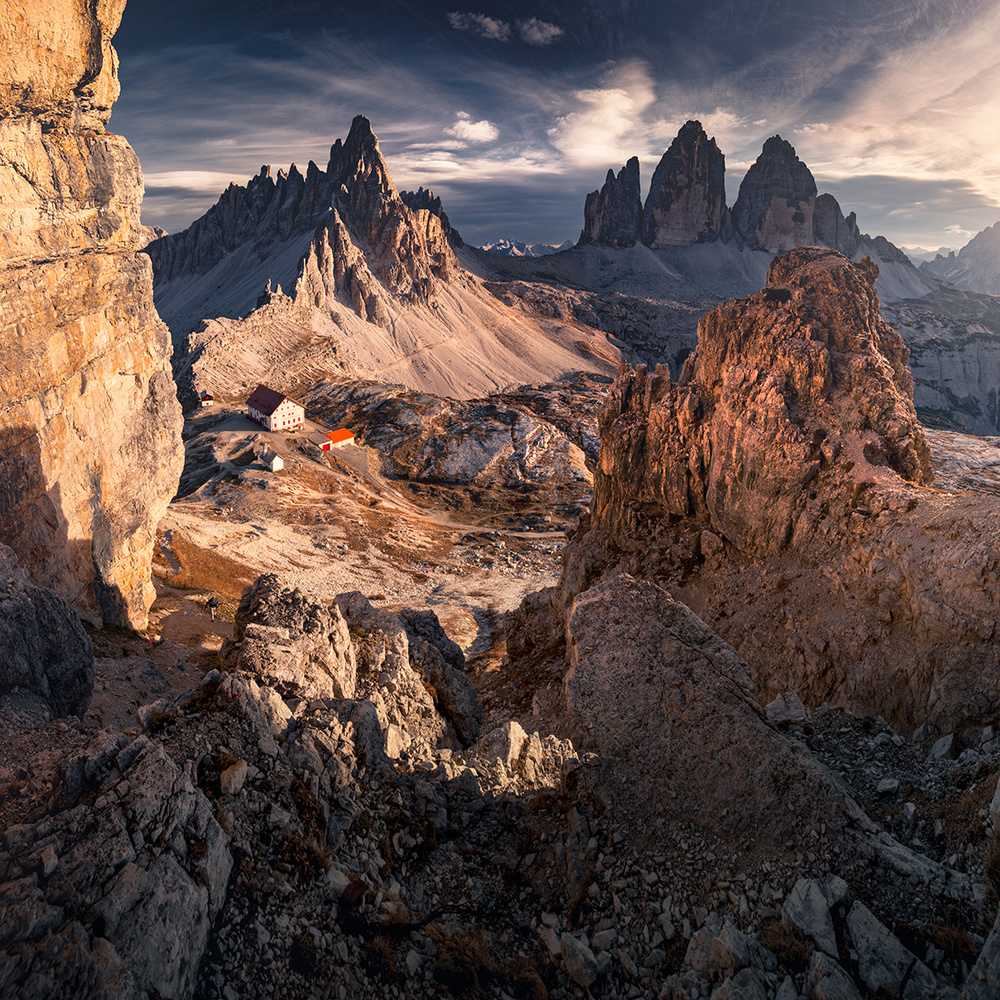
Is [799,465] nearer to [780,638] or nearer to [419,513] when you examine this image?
[780,638]

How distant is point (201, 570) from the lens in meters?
63.2

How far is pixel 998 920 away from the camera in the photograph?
7184mm

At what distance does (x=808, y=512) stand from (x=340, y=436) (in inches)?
4249

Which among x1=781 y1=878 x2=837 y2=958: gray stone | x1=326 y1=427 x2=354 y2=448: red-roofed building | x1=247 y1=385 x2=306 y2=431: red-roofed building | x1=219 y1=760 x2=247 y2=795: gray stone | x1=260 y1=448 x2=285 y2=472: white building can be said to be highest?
x1=219 y1=760 x2=247 y2=795: gray stone

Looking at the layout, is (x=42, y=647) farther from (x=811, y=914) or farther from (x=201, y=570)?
(x=201, y=570)

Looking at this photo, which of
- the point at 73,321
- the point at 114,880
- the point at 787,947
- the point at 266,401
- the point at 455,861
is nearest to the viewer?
the point at 114,880

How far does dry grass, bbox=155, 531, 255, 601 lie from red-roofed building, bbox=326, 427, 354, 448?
5723 cm

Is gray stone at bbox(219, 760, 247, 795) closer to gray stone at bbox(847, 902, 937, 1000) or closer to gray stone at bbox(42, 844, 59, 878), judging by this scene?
gray stone at bbox(42, 844, 59, 878)

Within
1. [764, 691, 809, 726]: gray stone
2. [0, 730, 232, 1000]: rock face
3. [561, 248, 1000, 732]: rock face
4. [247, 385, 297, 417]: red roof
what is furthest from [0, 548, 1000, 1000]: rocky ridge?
[247, 385, 297, 417]: red roof

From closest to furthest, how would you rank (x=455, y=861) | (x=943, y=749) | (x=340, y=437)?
(x=455, y=861)
(x=943, y=749)
(x=340, y=437)

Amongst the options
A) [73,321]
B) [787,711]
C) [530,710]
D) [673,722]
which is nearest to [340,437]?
[73,321]

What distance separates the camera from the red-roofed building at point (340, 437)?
12462 centimetres

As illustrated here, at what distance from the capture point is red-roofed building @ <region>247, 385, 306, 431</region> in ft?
406

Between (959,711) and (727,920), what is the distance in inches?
647
